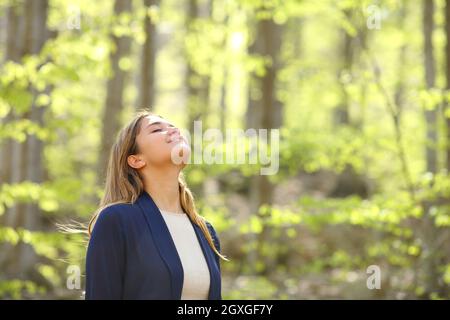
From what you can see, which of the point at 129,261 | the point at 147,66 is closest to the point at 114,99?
the point at 147,66

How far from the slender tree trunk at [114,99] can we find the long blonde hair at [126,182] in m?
5.48

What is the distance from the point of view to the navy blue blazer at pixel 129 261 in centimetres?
266

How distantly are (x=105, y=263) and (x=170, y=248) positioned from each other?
0.29 metres

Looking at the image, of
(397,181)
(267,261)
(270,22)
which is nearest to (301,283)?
(267,261)

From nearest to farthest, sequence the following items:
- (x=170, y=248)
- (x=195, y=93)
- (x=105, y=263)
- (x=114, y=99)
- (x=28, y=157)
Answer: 1. (x=105, y=263)
2. (x=170, y=248)
3. (x=28, y=157)
4. (x=114, y=99)
5. (x=195, y=93)

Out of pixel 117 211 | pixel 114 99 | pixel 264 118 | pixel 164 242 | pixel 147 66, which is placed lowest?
pixel 164 242

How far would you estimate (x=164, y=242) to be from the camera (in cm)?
278

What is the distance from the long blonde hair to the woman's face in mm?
45

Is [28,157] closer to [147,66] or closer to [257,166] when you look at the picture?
[147,66]

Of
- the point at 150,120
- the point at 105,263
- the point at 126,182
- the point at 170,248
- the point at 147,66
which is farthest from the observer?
the point at 147,66

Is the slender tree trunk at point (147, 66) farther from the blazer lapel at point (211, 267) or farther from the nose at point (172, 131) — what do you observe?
the blazer lapel at point (211, 267)

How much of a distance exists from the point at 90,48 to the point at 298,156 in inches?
118

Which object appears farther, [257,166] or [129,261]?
[257,166]

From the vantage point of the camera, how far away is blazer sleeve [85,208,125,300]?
265cm
